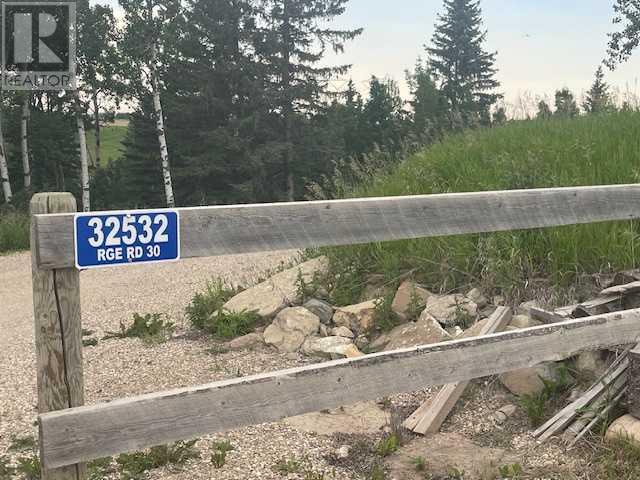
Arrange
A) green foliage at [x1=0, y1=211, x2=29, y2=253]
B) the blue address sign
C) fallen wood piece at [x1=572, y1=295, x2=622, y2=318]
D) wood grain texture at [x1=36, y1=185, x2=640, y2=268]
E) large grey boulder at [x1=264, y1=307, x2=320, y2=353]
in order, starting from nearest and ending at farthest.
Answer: the blue address sign, wood grain texture at [x1=36, y1=185, x2=640, y2=268], fallen wood piece at [x1=572, y1=295, x2=622, y2=318], large grey boulder at [x1=264, y1=307, x2=320, y2=353], green foliage at [x1=0, y1=211, x2=29, y2=253]

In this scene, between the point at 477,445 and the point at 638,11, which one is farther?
the point at 638,11

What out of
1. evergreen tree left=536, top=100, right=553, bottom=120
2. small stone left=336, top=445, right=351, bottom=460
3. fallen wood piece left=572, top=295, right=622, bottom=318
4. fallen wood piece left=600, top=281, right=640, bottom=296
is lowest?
small stone left=336, top=445, right=351, bottom=460

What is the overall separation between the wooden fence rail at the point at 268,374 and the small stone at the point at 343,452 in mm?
1014

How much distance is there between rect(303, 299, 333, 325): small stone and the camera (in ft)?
19.6

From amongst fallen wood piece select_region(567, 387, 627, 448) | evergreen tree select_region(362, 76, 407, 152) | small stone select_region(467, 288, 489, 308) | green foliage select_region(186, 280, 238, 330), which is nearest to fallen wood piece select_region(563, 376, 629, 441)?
fallen wood piece select_region(567, 387, 627, 448)

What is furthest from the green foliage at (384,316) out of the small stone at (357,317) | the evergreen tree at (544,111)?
the evergreen tree at (544,111)

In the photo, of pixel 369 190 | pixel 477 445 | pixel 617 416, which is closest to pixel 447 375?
pixel 477 445

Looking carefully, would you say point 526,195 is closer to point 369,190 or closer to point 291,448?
point 291,448

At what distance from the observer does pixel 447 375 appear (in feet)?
9.79

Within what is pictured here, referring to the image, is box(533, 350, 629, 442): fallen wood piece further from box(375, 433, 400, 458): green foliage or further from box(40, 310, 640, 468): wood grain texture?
box(375, 433, 400, 458): green foliage

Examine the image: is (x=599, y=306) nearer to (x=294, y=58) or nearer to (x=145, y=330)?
(x=145, y=330)

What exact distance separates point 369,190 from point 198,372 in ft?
12.1

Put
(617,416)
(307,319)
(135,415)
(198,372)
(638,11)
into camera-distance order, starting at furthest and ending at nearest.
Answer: (638,11) → (307,319) → (198,372) → (617,416) → (135,415)

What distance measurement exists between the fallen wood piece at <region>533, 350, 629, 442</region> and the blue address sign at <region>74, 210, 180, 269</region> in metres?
2.52
